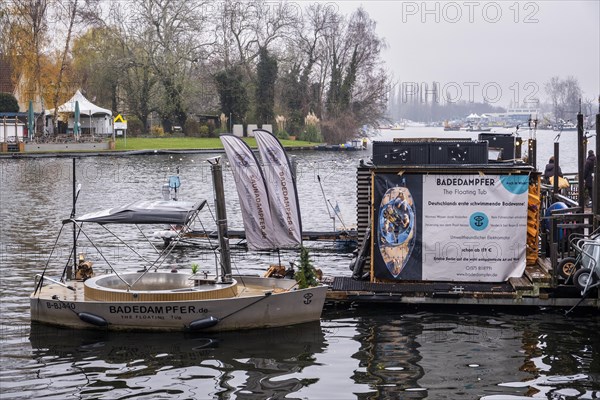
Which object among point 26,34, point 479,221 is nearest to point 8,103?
point 26,34

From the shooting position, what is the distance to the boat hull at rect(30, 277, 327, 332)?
21625mm

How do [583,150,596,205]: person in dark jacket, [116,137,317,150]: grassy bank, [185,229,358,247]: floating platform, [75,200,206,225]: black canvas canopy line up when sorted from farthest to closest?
1. [116,137,317,150]: grassy bank
2. [185,229,358,247]: floating platform
3. [583,150,596,205]: person in dark jacket
4. [75,200,206,225]: black canvas canopy

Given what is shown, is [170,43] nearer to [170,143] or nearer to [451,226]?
[170,143]

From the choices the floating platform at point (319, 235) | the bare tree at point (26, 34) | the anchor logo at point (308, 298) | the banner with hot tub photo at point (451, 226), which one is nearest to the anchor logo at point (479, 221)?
the banner with hot tub photo at point (451, 226)

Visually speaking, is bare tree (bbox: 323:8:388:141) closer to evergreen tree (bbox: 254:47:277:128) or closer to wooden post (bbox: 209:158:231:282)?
evergreen tree (bbox: 254:47:277:128)

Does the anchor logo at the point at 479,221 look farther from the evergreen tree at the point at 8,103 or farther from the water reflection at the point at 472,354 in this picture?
the evergreen tree at the point at 8,103

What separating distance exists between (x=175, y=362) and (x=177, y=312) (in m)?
2.10

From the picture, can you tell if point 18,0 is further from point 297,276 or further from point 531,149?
point 297,276

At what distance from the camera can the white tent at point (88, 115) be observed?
305ft

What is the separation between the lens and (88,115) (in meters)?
94.0

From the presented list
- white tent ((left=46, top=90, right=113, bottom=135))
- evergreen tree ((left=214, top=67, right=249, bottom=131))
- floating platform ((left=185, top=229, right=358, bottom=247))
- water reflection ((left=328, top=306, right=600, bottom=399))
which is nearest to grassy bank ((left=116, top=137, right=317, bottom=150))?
white tent ((left=46, top=90, right=113, bottom=135))

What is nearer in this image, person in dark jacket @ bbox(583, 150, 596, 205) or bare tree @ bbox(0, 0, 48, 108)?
person in dark jacket @ bbox(583, 150, 596, 205)

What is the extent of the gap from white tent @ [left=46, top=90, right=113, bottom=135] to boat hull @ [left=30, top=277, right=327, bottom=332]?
7246 centimetres

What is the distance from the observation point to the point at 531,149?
4034 cm
